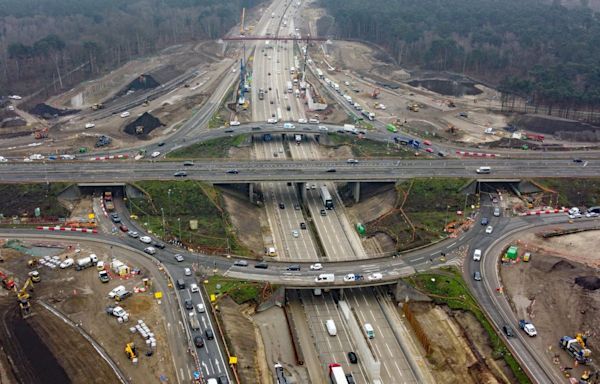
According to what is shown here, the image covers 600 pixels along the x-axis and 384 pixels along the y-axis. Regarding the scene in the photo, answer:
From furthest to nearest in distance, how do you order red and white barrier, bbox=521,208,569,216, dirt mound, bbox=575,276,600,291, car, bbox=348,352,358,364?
1. red and white barrier, bbox=521,208,569,216
2. dirt mound, bbox=575,276,600,291
3. car, bbox=348,352,358,364

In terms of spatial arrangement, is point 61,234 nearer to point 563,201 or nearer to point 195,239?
point 195,239

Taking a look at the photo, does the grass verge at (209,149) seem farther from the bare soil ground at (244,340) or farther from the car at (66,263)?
the bare soil ground at (244,340)

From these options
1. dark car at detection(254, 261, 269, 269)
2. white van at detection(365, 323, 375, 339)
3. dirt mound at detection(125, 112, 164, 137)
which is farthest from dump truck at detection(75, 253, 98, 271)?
dirt mound at detection(125, 112, 164, 137)

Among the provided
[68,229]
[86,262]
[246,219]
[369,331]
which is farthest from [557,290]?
[68,229]

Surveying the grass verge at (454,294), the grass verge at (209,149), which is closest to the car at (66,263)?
the grass verge at (209,149)

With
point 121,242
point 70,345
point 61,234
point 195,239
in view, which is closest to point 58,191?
point 61,234

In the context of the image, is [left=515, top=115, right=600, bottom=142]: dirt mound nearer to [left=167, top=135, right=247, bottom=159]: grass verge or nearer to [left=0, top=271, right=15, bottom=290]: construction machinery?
[left=167, top=135, right=247, bottom=159]: grass verge

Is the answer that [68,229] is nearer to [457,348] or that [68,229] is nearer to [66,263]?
[66,263]
